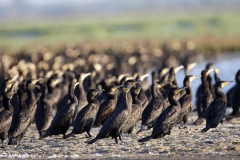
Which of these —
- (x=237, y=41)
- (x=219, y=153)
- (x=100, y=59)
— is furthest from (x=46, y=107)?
(x=237, y=41)

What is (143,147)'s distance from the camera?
1220 centimetres

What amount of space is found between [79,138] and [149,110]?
1.83 meters

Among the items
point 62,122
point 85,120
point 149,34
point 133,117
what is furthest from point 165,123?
point 149,34

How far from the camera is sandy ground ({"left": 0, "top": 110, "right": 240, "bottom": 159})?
447 inches

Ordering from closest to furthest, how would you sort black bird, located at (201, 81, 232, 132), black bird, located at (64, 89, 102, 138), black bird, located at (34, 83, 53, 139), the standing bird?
black bird, located at (201, 81, 232, 132) → black bird, located at (64, 89, 102, 138) → the standing bird → black bird, located at (34, 83, 53, 139)

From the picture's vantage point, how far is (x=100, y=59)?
3862 cm

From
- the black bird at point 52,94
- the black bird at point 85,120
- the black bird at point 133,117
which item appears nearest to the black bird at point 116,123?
the black bird at point 133,117

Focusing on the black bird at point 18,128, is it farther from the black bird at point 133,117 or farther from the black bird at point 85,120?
the black bird at point 133,117

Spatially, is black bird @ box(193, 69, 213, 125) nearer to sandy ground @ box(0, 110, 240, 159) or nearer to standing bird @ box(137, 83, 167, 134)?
sandy ground @ box(0, 110, 240, 159)

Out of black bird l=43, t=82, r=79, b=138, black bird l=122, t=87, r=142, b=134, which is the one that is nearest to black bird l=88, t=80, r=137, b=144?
black bird l=122, t=87, r=142, b=134

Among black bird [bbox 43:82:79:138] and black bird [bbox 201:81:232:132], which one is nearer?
black bird [bbox 201:81:232:132]

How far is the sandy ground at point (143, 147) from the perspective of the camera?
11352mm

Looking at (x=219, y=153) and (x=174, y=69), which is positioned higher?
(x=174, y=69)

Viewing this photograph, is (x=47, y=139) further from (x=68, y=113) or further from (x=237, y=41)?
(x=237, y=41)
